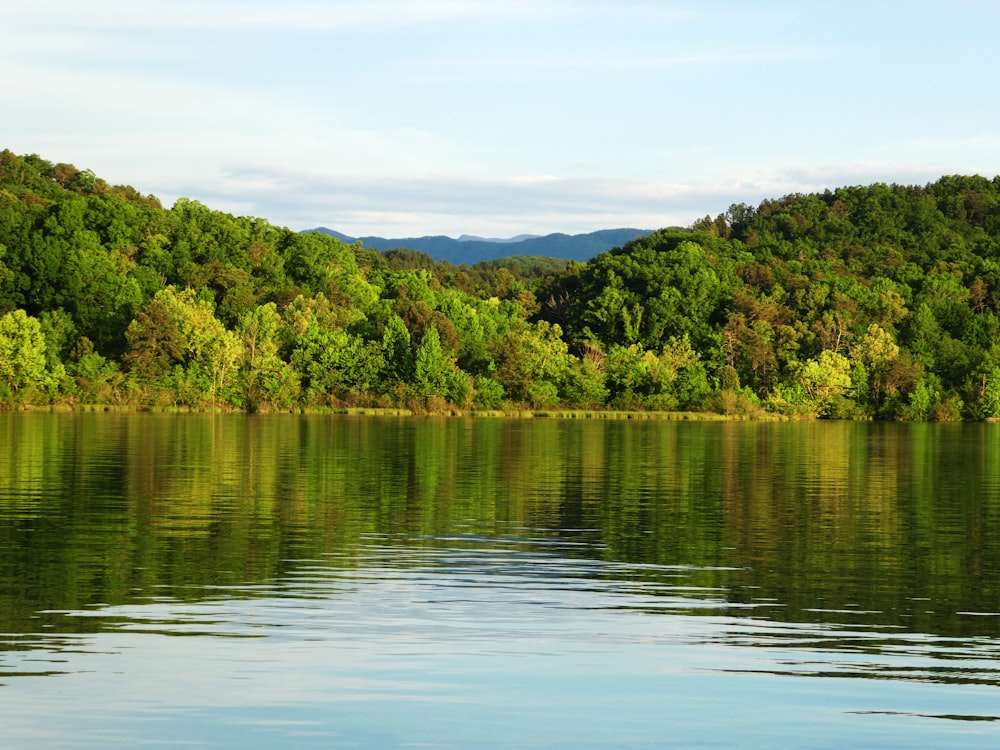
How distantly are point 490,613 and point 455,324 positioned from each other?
A: 97.4 meters

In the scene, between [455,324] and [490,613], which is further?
[455,324]

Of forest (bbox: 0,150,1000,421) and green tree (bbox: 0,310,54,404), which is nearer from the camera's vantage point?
green tree (bbox: 0,310,54,404)

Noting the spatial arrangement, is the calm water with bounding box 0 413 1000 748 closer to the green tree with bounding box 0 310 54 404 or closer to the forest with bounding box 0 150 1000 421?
the green tree with bounding box 0 310 54 404

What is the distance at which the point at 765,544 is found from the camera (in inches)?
981

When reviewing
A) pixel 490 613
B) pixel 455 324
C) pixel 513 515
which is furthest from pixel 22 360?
pixel 490 613

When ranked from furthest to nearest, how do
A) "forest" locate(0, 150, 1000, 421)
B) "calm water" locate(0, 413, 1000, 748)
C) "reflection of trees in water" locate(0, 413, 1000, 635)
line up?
1. "forest" locate(0, 150, 1000, 421)
2. "reflection of trees in water" locate(0, 413, 1000, 635)
3. "calm water" locate(0, 413, 1000, 748)

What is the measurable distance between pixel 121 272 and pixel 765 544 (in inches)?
3598

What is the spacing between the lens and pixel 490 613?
55.9 ft

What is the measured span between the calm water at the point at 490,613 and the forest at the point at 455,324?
6394cm

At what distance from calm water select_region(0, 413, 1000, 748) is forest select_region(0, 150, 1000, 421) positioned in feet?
210

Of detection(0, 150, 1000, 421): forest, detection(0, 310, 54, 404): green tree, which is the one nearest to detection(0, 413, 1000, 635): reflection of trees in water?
detection(0, 310, 54, 404): green tree

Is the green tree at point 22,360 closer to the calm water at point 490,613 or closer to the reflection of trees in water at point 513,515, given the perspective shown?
the reflection of trees in water at point 513,515

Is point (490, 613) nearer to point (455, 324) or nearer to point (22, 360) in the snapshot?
point (22, 360)

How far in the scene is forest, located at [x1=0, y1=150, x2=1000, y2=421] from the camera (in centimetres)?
Answer: 10194
